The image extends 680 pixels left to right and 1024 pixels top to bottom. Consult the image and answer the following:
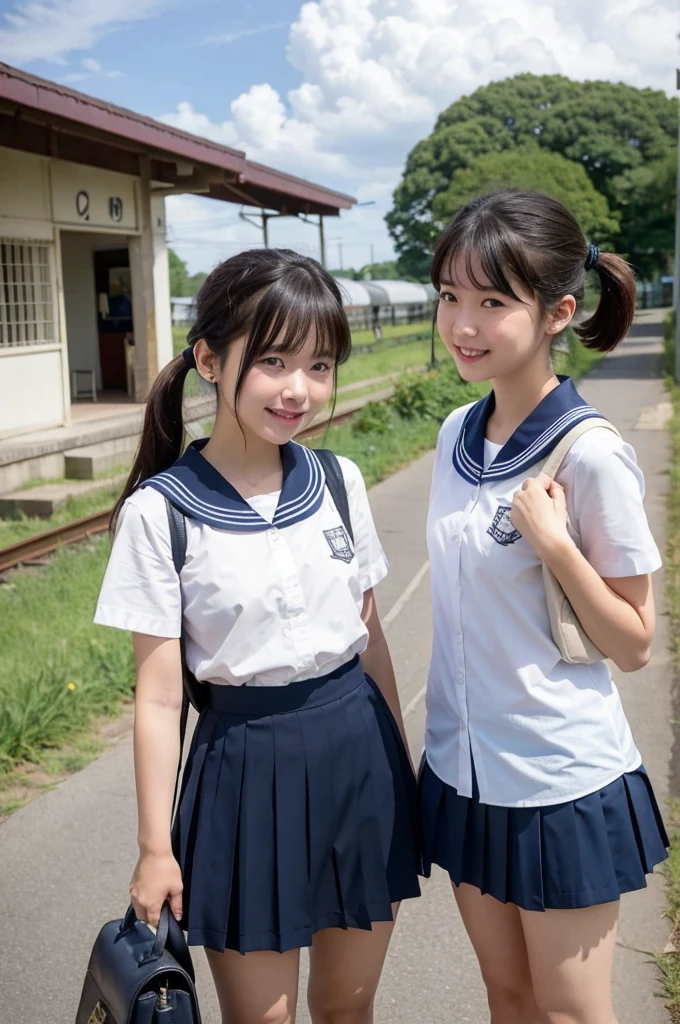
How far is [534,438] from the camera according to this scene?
5.68 ft

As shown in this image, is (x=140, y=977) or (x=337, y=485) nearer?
(x=140, y=977)

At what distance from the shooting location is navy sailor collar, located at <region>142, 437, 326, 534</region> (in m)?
1.75

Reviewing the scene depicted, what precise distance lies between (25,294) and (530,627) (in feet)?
36.4

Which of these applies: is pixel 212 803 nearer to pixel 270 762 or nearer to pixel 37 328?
pixel 270 762

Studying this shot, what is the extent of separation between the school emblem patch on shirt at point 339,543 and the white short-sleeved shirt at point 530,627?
0.61 feet

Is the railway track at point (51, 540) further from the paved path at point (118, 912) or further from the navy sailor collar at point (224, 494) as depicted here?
the navy sailor collar at point (224, 494)

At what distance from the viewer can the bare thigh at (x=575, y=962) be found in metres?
1.68

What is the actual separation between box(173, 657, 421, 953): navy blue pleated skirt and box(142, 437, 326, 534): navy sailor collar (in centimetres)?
29

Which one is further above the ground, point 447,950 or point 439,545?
point 439,545

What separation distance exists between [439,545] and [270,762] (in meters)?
0.48

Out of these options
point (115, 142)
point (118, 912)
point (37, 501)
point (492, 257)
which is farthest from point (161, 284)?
point (492, 257)

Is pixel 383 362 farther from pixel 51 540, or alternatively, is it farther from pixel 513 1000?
pixel 513 1000

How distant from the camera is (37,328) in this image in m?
11.8

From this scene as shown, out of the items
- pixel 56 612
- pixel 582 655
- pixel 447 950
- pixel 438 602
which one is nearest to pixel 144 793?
pixel 438 602
